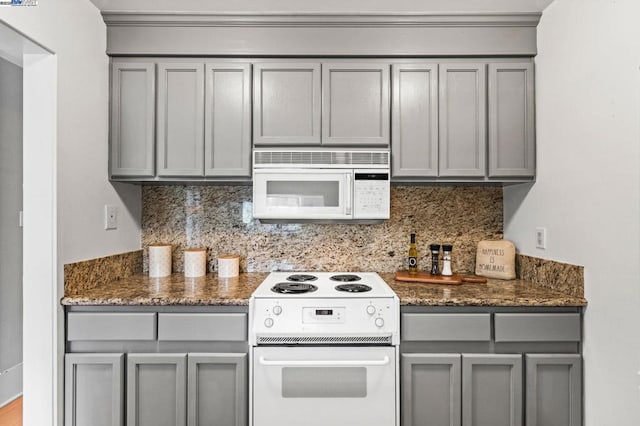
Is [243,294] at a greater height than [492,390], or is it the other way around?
[243,294]

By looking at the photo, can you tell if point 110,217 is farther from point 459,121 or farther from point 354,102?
point 459,121

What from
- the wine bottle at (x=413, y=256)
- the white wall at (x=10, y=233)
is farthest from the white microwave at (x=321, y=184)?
the white wall at (x=10, y=233)

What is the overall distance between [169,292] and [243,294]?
1.34 ft

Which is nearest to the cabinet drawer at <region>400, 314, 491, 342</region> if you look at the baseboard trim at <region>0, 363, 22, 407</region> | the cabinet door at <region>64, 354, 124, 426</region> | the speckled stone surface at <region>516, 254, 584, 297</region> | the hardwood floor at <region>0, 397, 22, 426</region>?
the speckled stone surface at <region>516, 254, 584, 297</region>

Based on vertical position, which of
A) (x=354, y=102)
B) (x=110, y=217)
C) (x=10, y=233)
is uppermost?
(x=354, y=102)

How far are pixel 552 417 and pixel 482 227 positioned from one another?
117 centimetres

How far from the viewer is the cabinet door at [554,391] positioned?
1.58 metres

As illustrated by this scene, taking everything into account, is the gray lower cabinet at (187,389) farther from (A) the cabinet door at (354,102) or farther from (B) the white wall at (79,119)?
(A) the cabinet door at (354,102)

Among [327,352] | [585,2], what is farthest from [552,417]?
[585,2]

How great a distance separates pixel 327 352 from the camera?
5.22 ft

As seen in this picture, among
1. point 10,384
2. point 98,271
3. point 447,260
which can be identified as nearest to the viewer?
point 98,271

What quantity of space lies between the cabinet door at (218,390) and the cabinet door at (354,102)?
135cm

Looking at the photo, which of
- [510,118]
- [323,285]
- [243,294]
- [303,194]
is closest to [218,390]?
[243,294]

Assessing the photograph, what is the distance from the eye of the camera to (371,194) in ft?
6.38
